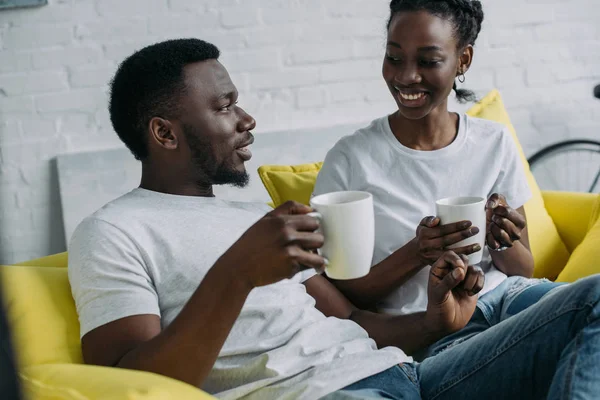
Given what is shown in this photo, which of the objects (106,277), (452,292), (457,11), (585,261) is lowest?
(585,261)

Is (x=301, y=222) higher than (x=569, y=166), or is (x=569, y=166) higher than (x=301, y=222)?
(x=301, y=222)

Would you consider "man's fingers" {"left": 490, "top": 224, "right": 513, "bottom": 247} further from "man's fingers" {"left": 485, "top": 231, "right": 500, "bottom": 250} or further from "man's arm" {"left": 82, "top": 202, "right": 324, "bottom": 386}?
"man's arm" {"left": 82, "top": 202, "right": 324, "bottom": 386}

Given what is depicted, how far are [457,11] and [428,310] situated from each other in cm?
69

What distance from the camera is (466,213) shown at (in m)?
1.31

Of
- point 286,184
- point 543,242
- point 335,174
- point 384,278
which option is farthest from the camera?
point 543,242

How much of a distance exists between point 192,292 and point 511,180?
81 centimetres

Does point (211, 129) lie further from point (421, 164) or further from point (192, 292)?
point (421, 164)

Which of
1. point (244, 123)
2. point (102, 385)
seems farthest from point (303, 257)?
point (244, 123)

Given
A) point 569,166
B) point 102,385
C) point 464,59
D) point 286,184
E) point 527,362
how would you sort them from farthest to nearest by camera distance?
point 569,166 < point 286,184 < point 464,59 < point 527,362 < point 102,385

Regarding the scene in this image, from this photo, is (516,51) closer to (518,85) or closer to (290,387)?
(518,85)

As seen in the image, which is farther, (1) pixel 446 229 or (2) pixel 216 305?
(1) pixel 446 229

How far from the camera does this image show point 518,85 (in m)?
2.89

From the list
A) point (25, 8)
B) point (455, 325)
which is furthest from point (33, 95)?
point (455, 325)

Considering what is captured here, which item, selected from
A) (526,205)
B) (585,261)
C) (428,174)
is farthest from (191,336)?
(526,205)
